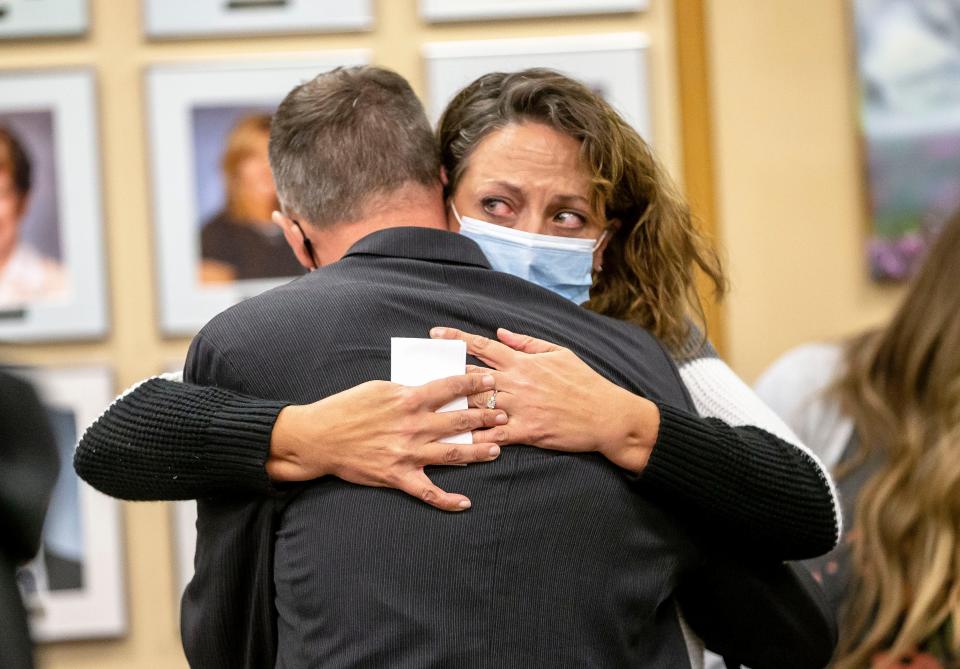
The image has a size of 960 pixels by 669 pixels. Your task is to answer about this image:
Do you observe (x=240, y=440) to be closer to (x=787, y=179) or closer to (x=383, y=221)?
(x=383, y=221)

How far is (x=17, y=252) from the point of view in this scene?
127 inches

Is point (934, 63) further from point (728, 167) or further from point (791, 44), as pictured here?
point (728, 167)

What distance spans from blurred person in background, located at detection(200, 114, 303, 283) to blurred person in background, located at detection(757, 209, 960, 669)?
1.46 metres

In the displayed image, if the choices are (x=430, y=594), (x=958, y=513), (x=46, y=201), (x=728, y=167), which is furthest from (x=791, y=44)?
(x=430, y=594)

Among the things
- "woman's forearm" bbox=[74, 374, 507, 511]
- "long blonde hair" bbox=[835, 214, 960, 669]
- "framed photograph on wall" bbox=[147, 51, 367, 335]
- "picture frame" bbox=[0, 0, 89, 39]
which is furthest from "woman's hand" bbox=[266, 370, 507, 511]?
"picture frame" bbox=[0, 0, 89, 39]

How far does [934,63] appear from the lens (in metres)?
3.31

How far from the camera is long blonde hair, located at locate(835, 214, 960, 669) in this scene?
2.16 metres

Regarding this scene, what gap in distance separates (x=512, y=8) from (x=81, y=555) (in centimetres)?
185

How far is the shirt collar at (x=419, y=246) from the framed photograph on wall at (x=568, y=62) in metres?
1.72

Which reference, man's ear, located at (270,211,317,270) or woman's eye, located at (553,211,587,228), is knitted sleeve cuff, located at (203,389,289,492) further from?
woman's eye, located at (553,211,587,228)

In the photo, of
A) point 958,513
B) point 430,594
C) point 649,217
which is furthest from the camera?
point 958,513

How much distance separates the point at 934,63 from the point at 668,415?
221 centimetres

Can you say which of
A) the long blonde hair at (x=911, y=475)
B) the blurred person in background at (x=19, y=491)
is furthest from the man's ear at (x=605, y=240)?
the blurred person in background at (x=19, y=491)

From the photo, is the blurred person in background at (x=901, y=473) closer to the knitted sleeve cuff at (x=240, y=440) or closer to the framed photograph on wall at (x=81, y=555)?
the knitted sleeve cuff at (x=240, y=440)
